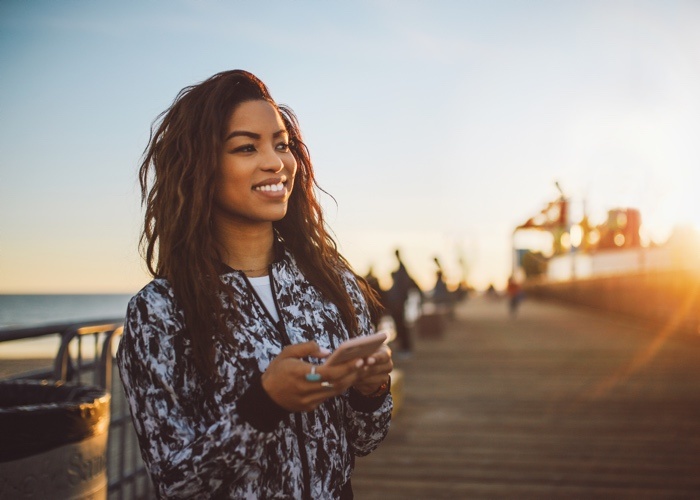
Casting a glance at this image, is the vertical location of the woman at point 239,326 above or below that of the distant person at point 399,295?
above

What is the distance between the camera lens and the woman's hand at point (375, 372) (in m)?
1.51

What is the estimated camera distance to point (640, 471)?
18.0 feet

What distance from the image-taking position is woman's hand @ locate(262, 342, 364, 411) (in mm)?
1431

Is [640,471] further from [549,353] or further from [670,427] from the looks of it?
[549,353]

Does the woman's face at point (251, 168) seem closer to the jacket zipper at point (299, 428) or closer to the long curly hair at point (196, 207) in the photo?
the long curly hair at point (196, 207)

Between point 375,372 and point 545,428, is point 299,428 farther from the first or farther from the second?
point 545,428

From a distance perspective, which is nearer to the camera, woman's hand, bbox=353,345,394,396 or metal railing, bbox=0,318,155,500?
woman's hand, bbox=353,345,394,396

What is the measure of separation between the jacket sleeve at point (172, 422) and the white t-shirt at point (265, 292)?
28 cm

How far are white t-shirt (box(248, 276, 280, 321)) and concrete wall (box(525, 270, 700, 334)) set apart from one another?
1417 centimetres

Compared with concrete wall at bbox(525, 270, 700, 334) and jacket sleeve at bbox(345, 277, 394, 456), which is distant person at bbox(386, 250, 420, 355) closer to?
concrete wall at bbox(525, 270, 700, 334)

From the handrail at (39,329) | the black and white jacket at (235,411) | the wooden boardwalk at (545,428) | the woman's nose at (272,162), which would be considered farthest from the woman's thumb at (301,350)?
the wooden boardwalk at (545,428)

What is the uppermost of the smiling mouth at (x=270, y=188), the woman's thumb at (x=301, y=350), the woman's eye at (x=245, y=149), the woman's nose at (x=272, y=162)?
the woman's eye at (x=245, y=149)

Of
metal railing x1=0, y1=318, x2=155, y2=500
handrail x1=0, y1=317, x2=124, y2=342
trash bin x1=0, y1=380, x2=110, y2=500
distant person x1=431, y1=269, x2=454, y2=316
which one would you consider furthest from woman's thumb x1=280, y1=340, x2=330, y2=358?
distant person x1=431, y1=269, x2=454, y2=316

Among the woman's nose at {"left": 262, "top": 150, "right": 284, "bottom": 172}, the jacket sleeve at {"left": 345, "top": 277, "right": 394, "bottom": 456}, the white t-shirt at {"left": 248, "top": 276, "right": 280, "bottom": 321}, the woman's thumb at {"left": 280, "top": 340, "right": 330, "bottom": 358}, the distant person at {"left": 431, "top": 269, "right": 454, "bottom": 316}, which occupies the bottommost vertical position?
the distant person at {"left": 431, "top": 269, "right": 454, "bottom": 316}
